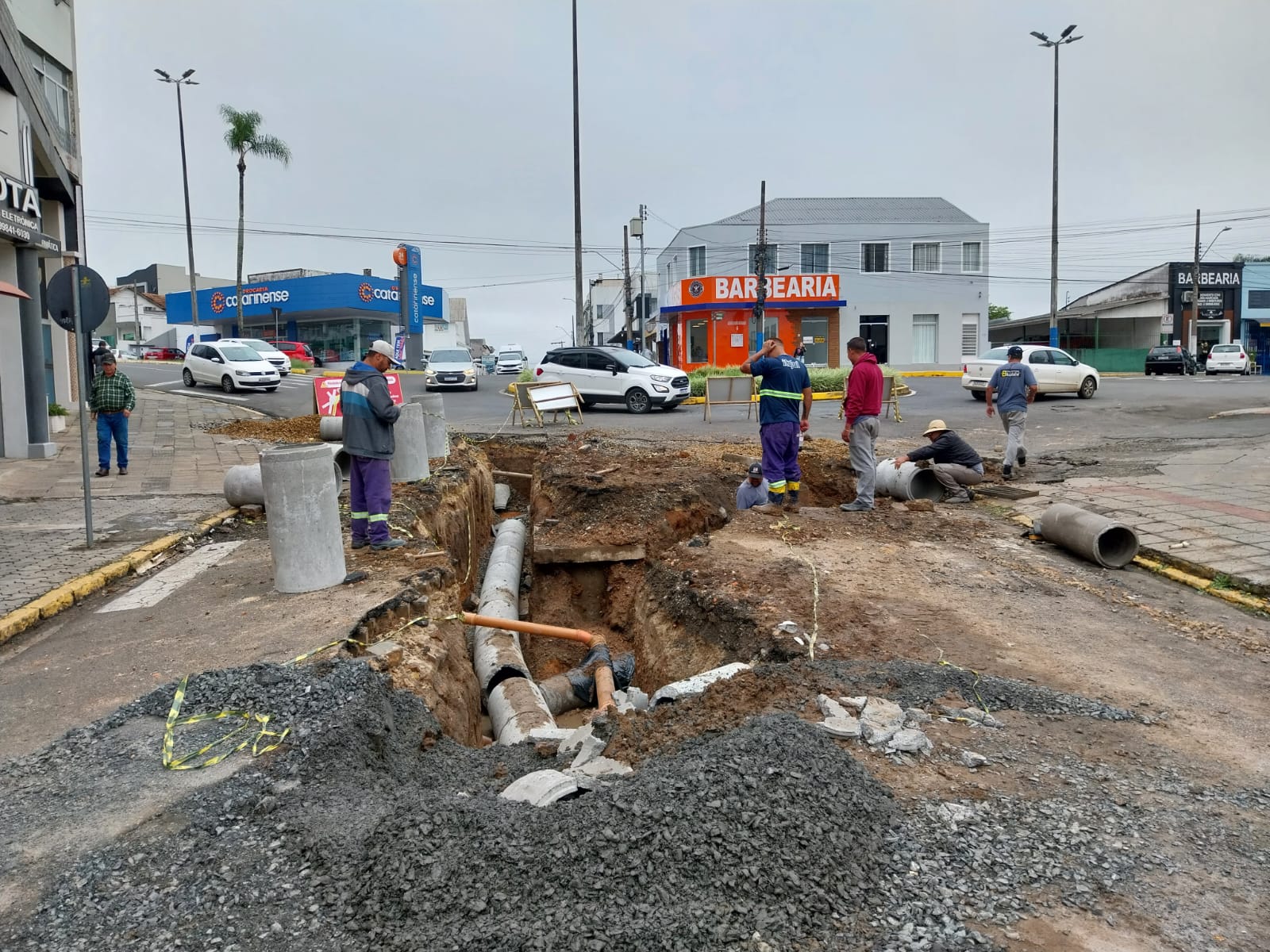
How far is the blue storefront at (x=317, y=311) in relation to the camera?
51.7 meters

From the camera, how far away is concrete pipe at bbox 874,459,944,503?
1137 centimetres

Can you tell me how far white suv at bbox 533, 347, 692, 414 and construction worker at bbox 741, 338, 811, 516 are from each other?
1284 centimetres

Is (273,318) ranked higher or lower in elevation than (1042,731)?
higher

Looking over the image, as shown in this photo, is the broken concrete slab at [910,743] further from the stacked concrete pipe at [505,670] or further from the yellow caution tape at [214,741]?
the yellow caution tape at [214,741]

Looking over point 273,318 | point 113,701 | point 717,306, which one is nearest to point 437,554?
point 113,701

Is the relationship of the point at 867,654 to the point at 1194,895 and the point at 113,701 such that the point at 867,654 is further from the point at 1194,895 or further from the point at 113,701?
the point at 113,701

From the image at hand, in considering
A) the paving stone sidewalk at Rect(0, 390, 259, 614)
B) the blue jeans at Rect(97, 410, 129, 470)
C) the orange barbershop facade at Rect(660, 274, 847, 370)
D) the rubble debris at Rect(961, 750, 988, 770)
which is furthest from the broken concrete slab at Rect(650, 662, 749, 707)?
the orange barbershop facade at Rect(660, 274, 847, 370)

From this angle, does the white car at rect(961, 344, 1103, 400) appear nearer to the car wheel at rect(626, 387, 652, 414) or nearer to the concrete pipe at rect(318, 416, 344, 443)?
the car wheel at rect(626, 387, 652, 414)

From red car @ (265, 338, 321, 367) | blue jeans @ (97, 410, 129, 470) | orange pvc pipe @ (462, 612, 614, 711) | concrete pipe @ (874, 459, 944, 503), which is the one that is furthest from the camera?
red car @ (265, 338, 321, 367)

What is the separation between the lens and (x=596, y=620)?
9.23m

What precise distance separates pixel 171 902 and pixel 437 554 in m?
Result: 4.59

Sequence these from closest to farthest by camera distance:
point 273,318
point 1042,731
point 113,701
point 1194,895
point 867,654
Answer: point 1194,895 < point 1042,731 < point 113,701 < point 867,654 < point 273,318

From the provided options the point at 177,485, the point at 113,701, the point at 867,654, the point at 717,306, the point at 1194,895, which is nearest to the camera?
the point at 1194,895

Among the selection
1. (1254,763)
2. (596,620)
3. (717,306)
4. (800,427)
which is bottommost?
(596,620)
